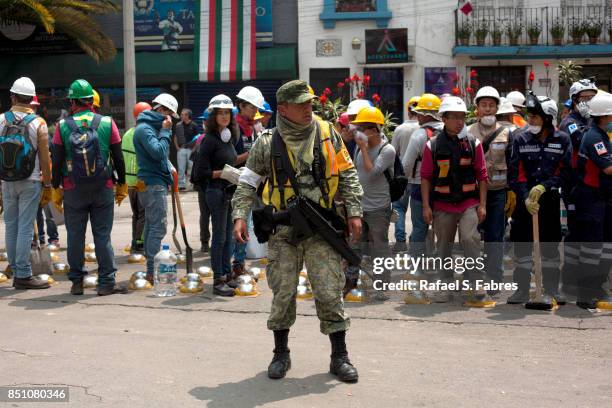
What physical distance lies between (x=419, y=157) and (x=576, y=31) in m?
14.9

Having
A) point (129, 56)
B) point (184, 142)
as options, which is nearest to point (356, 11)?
point (184, 142)

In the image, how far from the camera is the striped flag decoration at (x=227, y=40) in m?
22.4

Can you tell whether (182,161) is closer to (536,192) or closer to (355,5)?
(355,5)

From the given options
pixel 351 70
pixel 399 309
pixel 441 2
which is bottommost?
pixel 399 309

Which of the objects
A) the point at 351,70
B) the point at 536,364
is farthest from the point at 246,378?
the point at 351,70

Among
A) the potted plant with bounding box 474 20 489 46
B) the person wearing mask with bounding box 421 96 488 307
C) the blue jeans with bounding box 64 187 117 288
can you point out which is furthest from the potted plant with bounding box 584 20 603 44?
the blue jeans with bounding box 64 187 117 288

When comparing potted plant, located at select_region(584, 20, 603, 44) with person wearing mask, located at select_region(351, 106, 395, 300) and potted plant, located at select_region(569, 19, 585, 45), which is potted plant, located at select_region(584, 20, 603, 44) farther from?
person wearing mask, located at select_region(351, 106, 395, 300)

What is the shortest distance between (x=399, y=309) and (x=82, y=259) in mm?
3135

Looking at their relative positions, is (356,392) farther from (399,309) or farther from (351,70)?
(351,70)

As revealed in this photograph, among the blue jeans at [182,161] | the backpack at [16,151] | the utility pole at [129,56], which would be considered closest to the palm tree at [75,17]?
the utility pole at [129,56]

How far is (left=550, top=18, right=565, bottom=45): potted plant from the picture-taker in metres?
21.8

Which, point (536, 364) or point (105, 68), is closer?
point (536, 364)

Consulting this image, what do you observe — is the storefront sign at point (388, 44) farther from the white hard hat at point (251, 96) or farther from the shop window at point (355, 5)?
the white hard hat at point (251, 96)

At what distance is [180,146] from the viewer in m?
19.7
